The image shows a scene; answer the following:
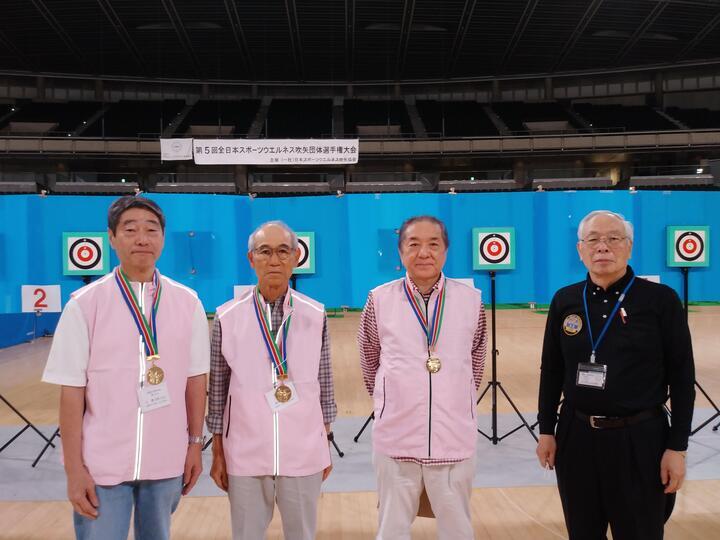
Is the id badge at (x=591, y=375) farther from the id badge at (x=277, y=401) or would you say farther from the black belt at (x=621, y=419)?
the id badge at (x=277, y=401)

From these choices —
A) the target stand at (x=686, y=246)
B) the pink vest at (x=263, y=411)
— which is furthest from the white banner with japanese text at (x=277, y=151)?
the pink vest at (x=263, y=411)

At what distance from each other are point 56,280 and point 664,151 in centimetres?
1760

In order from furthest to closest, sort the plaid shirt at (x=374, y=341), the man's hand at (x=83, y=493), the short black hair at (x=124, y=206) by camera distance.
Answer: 1. the plaid shirt at (x=374, y=341)
2. the short black hair at (x=124, y=206)
3. the man's hand at (x=83, y=493)

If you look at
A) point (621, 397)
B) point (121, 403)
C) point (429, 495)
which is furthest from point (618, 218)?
point (121, 403)

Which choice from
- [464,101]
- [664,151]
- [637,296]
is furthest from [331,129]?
[637,296]

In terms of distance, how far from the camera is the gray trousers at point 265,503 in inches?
59.9

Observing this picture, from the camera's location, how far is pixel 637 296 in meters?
1.58

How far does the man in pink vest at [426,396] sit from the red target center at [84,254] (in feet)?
7.97

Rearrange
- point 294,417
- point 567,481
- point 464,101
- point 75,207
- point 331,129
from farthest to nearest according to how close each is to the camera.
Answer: point 464,101 → point 331,129 → point 75,207 → point 567,481 → point 294,417

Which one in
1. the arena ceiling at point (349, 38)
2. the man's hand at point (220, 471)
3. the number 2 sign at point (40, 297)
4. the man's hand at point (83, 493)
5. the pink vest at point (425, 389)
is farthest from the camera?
the arena ceiling at point (349, 38)

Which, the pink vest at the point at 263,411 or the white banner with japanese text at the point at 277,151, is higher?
the white banner with japanese text at the point at 277,151

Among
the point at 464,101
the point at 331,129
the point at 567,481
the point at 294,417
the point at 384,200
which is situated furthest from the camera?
the point at 464,101

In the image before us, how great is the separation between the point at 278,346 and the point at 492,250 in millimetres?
2296

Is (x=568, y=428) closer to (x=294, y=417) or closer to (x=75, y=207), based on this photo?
(x=294, y=417)
